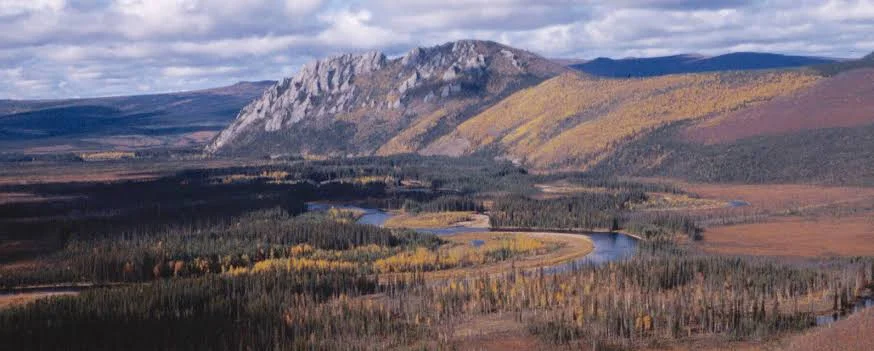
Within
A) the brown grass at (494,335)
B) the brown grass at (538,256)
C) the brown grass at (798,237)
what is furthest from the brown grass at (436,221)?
the brown grass at (494,335)

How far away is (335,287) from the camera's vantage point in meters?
114

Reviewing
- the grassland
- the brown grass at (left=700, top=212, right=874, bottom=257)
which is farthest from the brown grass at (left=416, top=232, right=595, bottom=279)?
the brown grass at (left=700, top=212, right=874, bottom=257)

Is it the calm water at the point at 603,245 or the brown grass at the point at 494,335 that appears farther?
the calm water at the point at 603,245

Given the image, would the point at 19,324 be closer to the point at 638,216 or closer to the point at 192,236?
the point at 192,236

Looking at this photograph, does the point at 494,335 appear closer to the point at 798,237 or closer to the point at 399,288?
the point at 399,288

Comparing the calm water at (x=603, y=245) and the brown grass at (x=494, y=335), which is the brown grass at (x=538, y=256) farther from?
the brown grass at (x=494, y=335)

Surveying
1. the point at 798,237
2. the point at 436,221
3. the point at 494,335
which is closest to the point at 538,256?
the point at 798,237

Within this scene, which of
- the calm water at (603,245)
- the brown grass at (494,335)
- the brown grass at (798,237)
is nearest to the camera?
the brown grass at (494,335)

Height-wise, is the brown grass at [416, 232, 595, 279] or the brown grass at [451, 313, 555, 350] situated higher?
the brown grass at [451, 313, 555, 350]

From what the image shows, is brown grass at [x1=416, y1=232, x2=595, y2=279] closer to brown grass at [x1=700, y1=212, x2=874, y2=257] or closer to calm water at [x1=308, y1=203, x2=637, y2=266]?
calm water at [x1=308, y1=203, x2=637, y2=266]

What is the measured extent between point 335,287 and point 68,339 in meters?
33.1

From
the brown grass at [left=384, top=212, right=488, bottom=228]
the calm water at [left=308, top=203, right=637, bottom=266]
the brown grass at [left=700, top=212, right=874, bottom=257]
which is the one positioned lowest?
the brown grass at [left=384, top=212, right=488, bottom=228]

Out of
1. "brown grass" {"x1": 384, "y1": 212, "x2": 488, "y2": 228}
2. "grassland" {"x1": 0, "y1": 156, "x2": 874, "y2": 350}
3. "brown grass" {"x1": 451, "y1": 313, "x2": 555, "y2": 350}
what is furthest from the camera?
"brown grass" {"x1": 384, "y1": 212, "x2": 488, "y2": 228}

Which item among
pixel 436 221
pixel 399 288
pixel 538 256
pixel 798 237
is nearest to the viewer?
pixel 399 288
